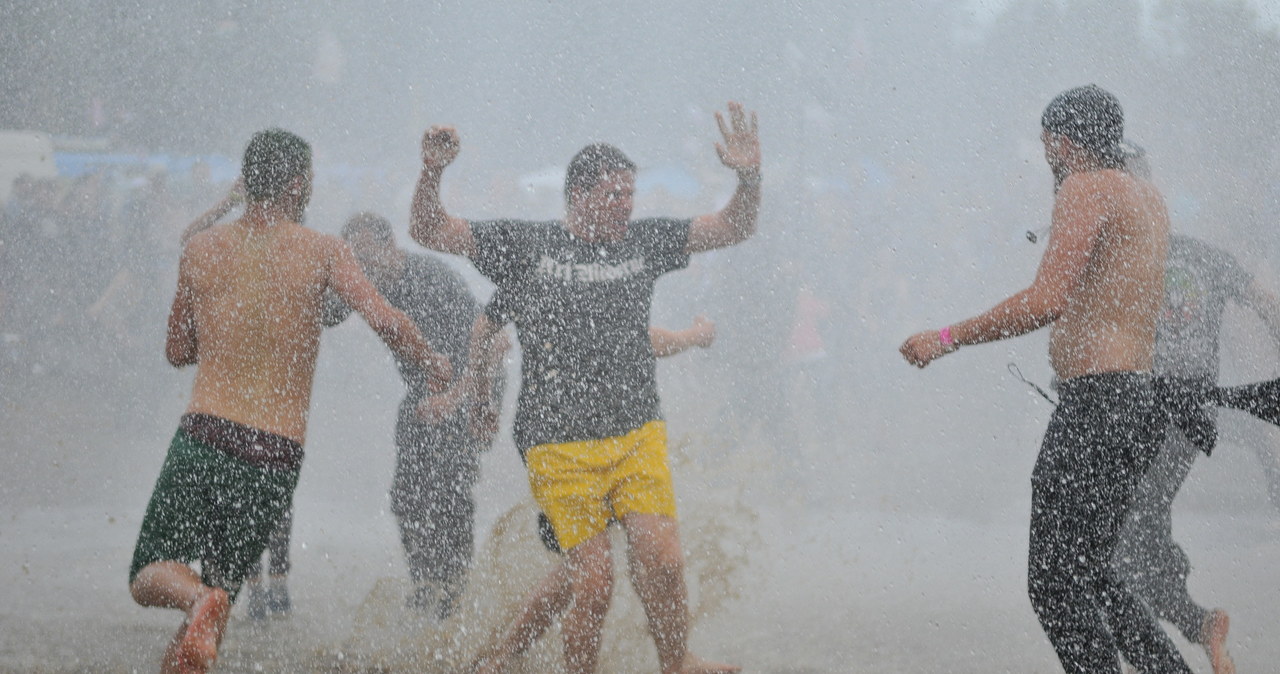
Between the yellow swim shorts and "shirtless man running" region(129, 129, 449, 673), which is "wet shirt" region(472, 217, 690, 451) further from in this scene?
"shirtless man running" region(129, 129, 449, 673)

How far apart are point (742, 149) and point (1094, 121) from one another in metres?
1.03

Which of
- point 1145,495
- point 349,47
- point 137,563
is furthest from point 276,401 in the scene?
point 349,47

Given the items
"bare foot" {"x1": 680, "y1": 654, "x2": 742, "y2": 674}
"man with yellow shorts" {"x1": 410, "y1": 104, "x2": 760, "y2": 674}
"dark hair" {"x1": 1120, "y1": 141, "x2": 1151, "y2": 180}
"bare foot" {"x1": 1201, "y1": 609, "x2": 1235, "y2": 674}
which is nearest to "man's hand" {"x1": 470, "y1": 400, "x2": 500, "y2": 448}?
"man with yellow shorts" {"x1": 410, "y1": 104, "x2": 760, "y2": 674}

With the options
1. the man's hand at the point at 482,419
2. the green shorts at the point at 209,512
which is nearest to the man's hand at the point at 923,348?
the man's hand at the point at 482,419

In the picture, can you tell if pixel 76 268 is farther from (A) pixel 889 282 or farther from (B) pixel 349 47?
(A) pixel 889 282

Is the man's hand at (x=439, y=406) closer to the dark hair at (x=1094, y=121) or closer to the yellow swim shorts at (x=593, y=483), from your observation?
the yellow swim shorts at (x=593, y=483)

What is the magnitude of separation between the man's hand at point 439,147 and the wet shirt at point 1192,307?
6.50 ft

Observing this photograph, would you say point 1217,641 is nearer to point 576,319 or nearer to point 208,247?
point 576,319

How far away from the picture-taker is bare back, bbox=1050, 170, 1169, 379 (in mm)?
2693

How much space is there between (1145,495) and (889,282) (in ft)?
16.3

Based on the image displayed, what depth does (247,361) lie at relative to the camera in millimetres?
2926

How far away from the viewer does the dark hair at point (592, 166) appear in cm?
343

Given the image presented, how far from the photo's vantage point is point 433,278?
435 centimetres

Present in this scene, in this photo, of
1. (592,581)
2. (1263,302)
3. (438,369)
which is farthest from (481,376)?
(1263,302)
